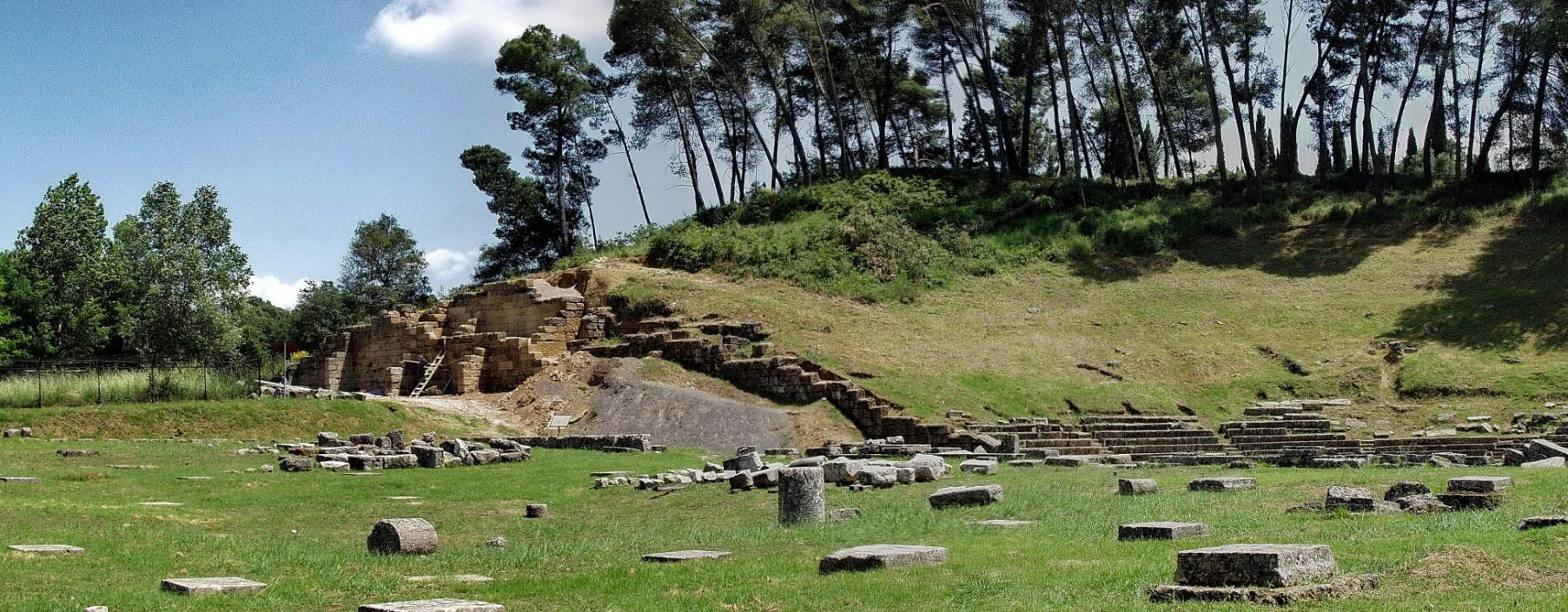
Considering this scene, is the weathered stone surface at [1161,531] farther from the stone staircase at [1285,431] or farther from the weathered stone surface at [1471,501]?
the stone staircase at [1285,431]

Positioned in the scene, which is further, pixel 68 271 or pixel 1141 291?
pixel 68 271

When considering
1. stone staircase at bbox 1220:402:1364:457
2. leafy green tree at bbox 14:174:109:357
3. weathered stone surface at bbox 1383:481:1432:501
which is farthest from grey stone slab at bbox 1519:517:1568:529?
leafy green tree at bbox 14:174:109:357

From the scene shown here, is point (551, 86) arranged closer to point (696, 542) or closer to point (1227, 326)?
point (1227, 326)

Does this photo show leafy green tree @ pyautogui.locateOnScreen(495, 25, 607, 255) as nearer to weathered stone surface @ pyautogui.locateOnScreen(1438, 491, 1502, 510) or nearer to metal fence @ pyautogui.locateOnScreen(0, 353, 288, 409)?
metal fence @ pyautogui.locateOnScreen(0, 353, 288, 409)

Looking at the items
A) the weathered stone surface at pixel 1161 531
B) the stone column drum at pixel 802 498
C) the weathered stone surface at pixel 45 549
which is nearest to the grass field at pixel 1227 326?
the stone column drum at pixel 802 498

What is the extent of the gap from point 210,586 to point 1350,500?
978cm

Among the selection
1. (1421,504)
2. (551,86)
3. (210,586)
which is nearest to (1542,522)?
(1421,504)

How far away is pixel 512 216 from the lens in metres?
61.9

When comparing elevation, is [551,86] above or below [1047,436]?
above

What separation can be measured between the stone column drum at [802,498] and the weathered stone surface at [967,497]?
158 cm

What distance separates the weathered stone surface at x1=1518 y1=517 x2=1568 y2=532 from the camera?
31.6ft

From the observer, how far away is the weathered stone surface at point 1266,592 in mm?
7090

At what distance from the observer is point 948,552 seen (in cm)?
1010

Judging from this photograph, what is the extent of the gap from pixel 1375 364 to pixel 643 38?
1212 inches
